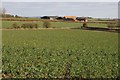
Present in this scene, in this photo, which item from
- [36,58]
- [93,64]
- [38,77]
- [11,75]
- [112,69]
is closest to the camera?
[38,77]

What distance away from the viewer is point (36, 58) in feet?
54.4

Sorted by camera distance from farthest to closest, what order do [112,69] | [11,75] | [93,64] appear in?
1. [93,64]
2. [112,69]
3. [11,75]

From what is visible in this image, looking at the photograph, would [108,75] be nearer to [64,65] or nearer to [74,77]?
[74,77]

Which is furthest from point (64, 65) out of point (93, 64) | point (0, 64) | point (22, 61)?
point (0, 64)

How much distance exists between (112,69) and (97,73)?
1548mm

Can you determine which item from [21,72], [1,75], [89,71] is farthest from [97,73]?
[1,75]

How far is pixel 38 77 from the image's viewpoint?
36.6 feet

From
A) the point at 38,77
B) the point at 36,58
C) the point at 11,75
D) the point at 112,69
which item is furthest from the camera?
the point at 36,58

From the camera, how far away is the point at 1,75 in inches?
471

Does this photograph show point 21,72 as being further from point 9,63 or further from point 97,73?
point 97,73

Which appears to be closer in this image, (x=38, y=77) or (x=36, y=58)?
(x=38, y=77)

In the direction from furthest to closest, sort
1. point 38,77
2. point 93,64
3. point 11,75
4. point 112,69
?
1. point 93,64
2. point 112,69
3. point 11,75
4. point 38,77

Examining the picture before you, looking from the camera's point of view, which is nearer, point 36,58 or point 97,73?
point 97,73

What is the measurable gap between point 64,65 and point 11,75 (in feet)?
11.5
